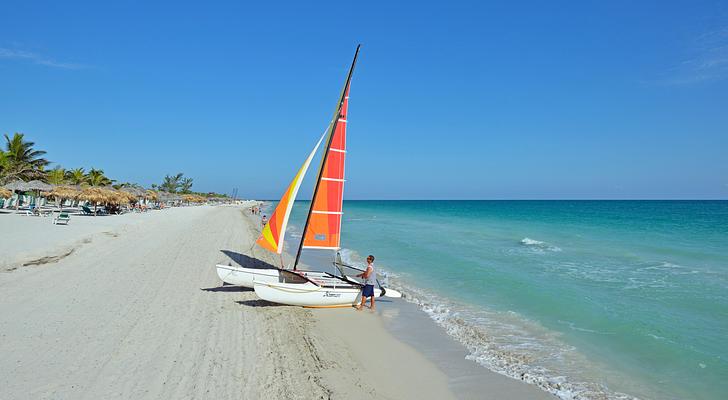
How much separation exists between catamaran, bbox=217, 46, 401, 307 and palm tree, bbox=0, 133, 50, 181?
35.5m

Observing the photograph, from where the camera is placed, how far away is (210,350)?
21.6 ft

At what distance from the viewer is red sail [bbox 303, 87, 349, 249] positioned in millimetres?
10602

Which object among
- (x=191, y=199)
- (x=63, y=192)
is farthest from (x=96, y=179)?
(x=191, y=199)

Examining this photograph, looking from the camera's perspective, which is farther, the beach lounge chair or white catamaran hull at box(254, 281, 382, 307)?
the beach lounge chair

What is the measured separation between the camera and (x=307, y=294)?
31.0 ft

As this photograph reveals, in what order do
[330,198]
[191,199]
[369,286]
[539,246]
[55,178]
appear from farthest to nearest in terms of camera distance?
[191,199], [55,178], [539,246], [330,198], [369,286]

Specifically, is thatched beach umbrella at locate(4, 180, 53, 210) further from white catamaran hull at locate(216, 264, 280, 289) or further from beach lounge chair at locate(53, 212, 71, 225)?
white catamaran hull at locate(216, 264, 280, 289)

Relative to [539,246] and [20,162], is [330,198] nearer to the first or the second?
[539,246]

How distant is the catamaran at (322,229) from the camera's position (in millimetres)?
9867

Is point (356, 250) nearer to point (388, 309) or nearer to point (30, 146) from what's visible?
point (388, 309)

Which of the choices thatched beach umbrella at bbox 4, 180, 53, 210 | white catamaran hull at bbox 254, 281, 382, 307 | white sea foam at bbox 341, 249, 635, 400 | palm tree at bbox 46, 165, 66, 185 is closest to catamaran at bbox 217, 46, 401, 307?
white catamaran hull at bbox 254, 281, 382, 307

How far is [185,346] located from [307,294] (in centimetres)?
323

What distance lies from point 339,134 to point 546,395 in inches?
287

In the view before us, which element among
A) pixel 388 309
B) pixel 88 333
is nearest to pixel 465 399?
pixel 388 309
